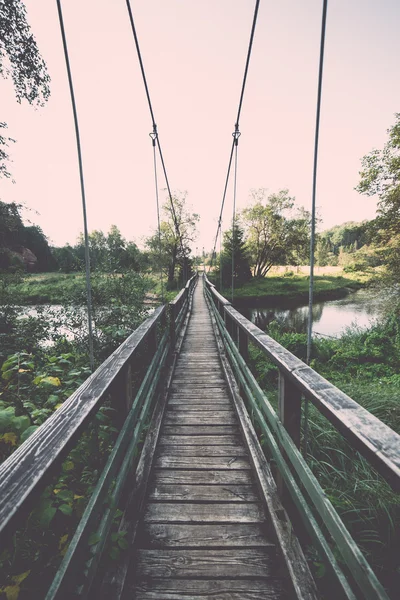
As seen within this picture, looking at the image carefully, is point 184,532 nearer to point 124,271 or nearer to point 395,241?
point 124,271

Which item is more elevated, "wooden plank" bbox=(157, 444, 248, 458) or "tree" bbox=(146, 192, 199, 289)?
"tree" bbox=(146, 192, 199, 289)

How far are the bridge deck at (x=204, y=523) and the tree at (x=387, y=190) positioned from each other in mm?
10759

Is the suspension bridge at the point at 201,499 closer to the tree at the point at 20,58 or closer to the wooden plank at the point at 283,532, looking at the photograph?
the wooden plank at the point at 283,532

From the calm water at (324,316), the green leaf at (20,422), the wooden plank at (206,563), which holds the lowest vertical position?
the calm water at (324,316)

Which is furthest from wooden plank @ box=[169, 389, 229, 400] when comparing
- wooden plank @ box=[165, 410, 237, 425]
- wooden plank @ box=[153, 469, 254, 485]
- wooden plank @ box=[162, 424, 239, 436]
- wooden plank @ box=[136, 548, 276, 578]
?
wooden plank @ box=[136, 548, 276, 578]

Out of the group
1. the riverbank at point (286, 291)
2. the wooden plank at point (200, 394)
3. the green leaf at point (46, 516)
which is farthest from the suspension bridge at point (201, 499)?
the riverbank at point (286, 291)

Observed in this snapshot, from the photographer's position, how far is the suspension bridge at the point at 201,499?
696mm

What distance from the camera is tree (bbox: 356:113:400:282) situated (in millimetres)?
9711

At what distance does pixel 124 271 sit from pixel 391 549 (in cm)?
465

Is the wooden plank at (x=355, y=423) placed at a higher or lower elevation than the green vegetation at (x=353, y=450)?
higher

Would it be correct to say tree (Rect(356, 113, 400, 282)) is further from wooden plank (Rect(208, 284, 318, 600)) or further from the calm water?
wooden plank (Rect(208, 284, 318, 600))

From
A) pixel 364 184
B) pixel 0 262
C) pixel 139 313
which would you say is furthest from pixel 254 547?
pixel 364 184

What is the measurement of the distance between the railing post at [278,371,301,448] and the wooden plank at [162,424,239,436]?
0.99 meters

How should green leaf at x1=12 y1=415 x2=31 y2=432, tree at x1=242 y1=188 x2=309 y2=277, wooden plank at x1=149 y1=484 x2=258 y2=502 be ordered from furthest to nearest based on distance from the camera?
tree at x1=242 y1=188 x2=309 y2=277 < wooden plank at x1=149 y1=484 x2=258 y2=502 < green leaf at x1=12 y1=415 x2=31 y2=432
